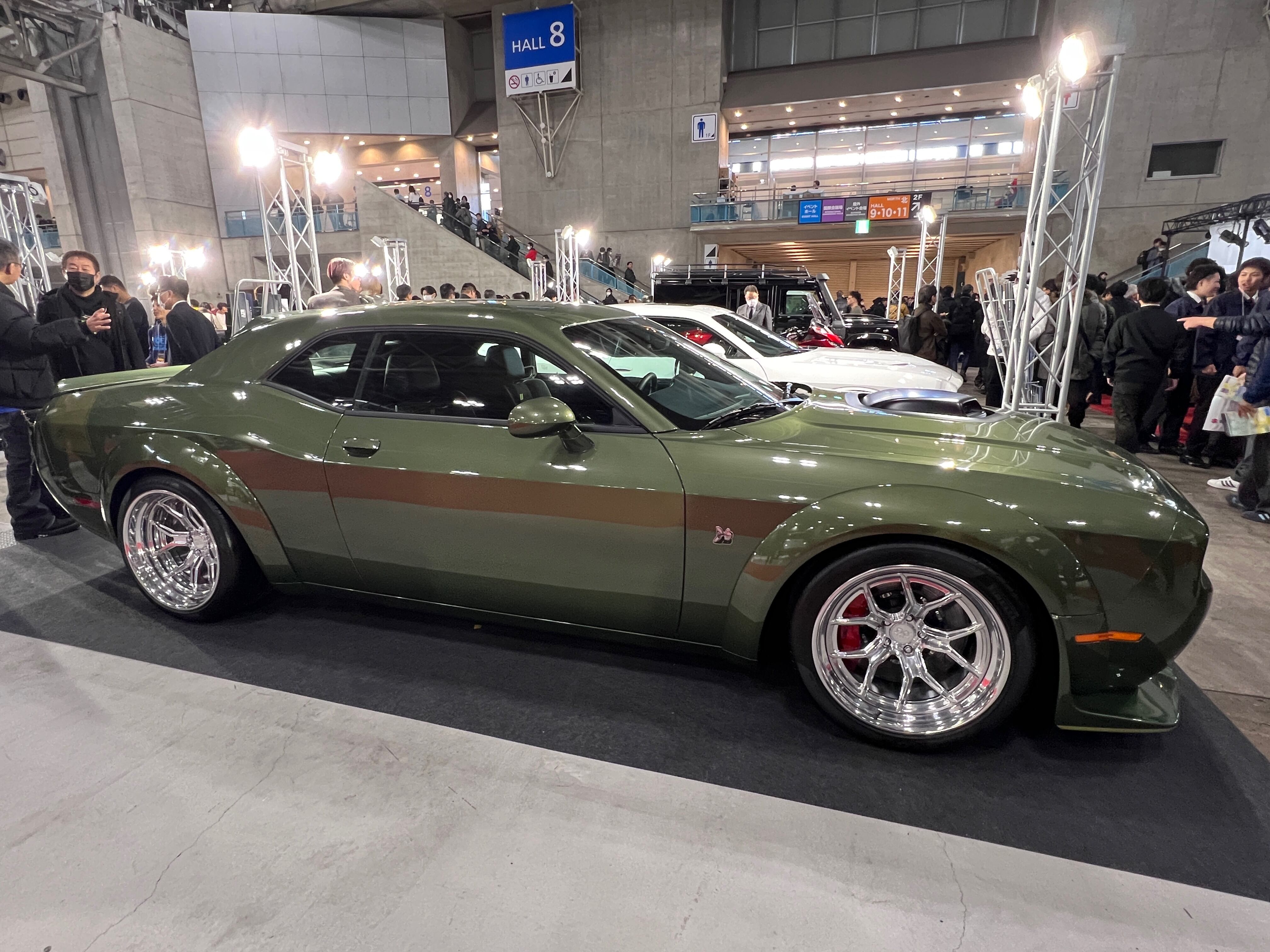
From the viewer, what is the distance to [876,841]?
1869mm

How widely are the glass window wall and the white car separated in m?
22.0

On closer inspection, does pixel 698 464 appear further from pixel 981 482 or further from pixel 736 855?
pixel 736 855

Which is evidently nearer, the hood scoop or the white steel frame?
the hood scoop

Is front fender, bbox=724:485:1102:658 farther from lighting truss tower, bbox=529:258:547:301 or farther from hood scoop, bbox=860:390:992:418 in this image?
lighting truss tower, bbox=529:258:547:301

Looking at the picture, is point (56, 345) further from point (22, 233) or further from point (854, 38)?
point (854, 38)

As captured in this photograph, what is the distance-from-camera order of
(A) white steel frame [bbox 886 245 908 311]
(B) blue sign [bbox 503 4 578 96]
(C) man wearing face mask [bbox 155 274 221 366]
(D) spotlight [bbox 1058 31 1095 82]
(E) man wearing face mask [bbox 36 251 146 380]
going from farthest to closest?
(B) blue sign [bbox 503 4 578 96] < (A) white steel frame [bbox 886 245 908 311] < (C) man wearing face mask [bbox 155 274 221 366] < (D) spotlight [bbox 1058 31 1095 82] < (E) man wearing face mask [bbox 36 251 146 380]

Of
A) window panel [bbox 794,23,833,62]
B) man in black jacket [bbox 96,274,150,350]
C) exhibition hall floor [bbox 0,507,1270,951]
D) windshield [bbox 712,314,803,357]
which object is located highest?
window panel [bbox 794,23,833,62]

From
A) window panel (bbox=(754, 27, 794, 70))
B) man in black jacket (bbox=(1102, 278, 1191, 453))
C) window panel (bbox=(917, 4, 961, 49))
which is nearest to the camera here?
man in black jacket (bbox=(1102, 278, 1191, 453))

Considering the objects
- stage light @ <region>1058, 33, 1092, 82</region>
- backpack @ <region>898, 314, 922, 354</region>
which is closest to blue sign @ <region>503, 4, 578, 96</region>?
backpack @ <region>898, 314, 922, 354</region>

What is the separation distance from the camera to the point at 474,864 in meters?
1.79

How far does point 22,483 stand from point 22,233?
48.2ft

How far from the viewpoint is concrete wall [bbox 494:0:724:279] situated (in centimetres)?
2402

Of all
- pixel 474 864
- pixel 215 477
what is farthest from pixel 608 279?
pixel 474 864

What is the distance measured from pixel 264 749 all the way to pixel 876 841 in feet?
6.33
